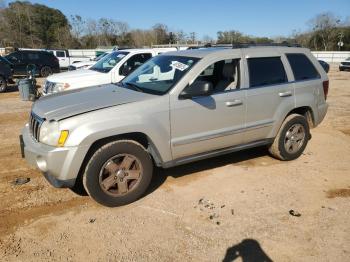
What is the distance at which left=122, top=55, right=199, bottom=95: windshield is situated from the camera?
4.43m

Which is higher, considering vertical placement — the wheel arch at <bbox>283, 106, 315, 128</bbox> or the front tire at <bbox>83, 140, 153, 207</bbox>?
the wheel arch at <bbox>283, 106, 315, 128</bbox>

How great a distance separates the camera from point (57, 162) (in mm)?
3656

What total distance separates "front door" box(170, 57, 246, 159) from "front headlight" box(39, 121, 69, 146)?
4.26 ft

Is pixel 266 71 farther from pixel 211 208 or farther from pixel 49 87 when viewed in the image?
pixel 49 87

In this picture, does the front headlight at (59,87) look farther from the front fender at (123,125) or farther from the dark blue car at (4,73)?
the dark blue car at (4,73)

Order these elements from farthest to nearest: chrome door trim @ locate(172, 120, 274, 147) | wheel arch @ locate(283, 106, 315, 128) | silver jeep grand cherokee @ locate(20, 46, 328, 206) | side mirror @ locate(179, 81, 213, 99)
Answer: wheel arch @ locate(283, 106, 315, 128), chrome door trim @ locate(172, 120, 274, 147), side mirror @ locate(179, 81, 213, 99), silver jeep grand cherokee @ locate(20, 46, 328, 206)

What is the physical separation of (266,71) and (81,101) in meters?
2.70

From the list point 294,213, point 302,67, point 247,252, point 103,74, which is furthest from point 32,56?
point 247,252

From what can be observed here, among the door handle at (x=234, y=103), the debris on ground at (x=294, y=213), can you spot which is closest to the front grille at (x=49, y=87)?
the door handle at (x=234, y=103)

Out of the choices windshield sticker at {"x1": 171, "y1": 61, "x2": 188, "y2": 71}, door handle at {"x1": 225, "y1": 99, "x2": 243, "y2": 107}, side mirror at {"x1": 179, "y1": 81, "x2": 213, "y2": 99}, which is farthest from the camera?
door handle at {"x1": 225, "y1": 99, "x2": 243, "y2": 107}

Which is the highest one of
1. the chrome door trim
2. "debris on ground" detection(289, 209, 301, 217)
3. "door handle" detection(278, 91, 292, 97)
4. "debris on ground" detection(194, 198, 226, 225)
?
"door handle" detection(278, 91, 292, 97)

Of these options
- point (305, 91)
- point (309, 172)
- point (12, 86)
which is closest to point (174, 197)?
point (309, 172)

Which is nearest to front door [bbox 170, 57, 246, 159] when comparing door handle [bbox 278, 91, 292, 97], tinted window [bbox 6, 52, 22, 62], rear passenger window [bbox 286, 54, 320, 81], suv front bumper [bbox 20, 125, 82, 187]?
door handle [bbox 278, 91, 292, 97]

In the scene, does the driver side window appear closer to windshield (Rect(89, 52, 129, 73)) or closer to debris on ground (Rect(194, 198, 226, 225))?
debris on ground (Rect(194, 198, 226, 225))
